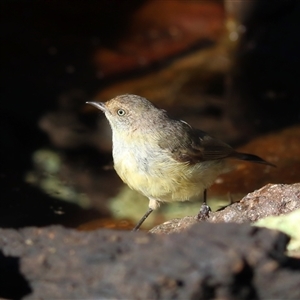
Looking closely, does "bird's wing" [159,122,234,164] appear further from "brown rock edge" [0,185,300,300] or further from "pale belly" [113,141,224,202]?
"brown rock edge" [0,185,300,300]

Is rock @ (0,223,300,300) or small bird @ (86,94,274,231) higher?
small bird @ (86,94,274,231)

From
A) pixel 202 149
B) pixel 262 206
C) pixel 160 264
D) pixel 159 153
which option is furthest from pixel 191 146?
pixel 160 264

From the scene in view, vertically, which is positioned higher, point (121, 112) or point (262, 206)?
point (121, 112)

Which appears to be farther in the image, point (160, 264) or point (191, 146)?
point (191, 146)

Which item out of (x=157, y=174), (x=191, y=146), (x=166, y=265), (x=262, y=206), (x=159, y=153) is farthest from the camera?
(x=191, y=146)

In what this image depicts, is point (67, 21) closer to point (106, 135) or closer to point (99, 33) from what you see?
point (99, 33)

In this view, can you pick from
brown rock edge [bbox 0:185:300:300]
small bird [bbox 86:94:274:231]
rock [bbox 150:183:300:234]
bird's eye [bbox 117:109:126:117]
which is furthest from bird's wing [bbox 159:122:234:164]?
brown rock edge [bbox 0:185:300:300]

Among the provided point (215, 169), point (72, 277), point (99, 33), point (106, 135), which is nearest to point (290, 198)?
point (215, 169)

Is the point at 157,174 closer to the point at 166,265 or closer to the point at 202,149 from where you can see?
the point at 202,149
